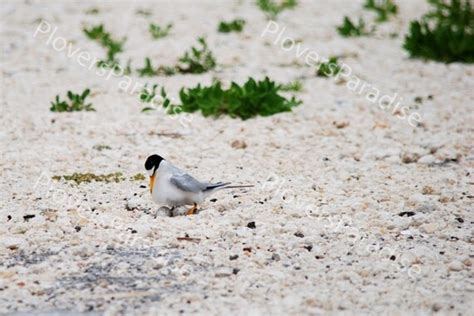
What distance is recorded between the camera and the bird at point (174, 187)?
6.32m

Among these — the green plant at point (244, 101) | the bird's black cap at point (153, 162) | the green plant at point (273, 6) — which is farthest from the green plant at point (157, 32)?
the bird's black cap at point (153, 162)

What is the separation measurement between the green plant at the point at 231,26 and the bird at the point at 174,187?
766cm

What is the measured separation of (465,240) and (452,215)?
533mm

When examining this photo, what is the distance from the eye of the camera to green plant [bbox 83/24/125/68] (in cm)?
1172

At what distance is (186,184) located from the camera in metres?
6.32

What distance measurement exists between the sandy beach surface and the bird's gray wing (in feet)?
0.75

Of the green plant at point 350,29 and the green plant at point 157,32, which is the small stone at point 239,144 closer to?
the green plant at point 157,32

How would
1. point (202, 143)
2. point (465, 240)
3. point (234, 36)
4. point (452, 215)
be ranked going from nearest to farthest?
point (465, 240) < point (452, 215) < point (202, 143) < point (234, 36)

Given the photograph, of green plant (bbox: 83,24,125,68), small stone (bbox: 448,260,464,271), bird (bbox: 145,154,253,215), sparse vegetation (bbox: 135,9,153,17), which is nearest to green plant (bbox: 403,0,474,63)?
green plant (bbox: 83,24,125,68)

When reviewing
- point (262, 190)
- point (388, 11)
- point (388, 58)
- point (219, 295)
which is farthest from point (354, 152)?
point (388, 11)

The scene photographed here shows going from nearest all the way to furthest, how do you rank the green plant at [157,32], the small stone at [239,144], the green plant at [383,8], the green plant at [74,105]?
the small stone at [239,144] → the green plant at [74,105] → the green plant at [157,32] → the green plant at [383,8]

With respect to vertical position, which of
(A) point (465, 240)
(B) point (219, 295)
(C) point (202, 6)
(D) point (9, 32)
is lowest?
(B) point (219, 295)

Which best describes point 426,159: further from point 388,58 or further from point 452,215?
point 388,58

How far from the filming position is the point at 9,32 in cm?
1427
